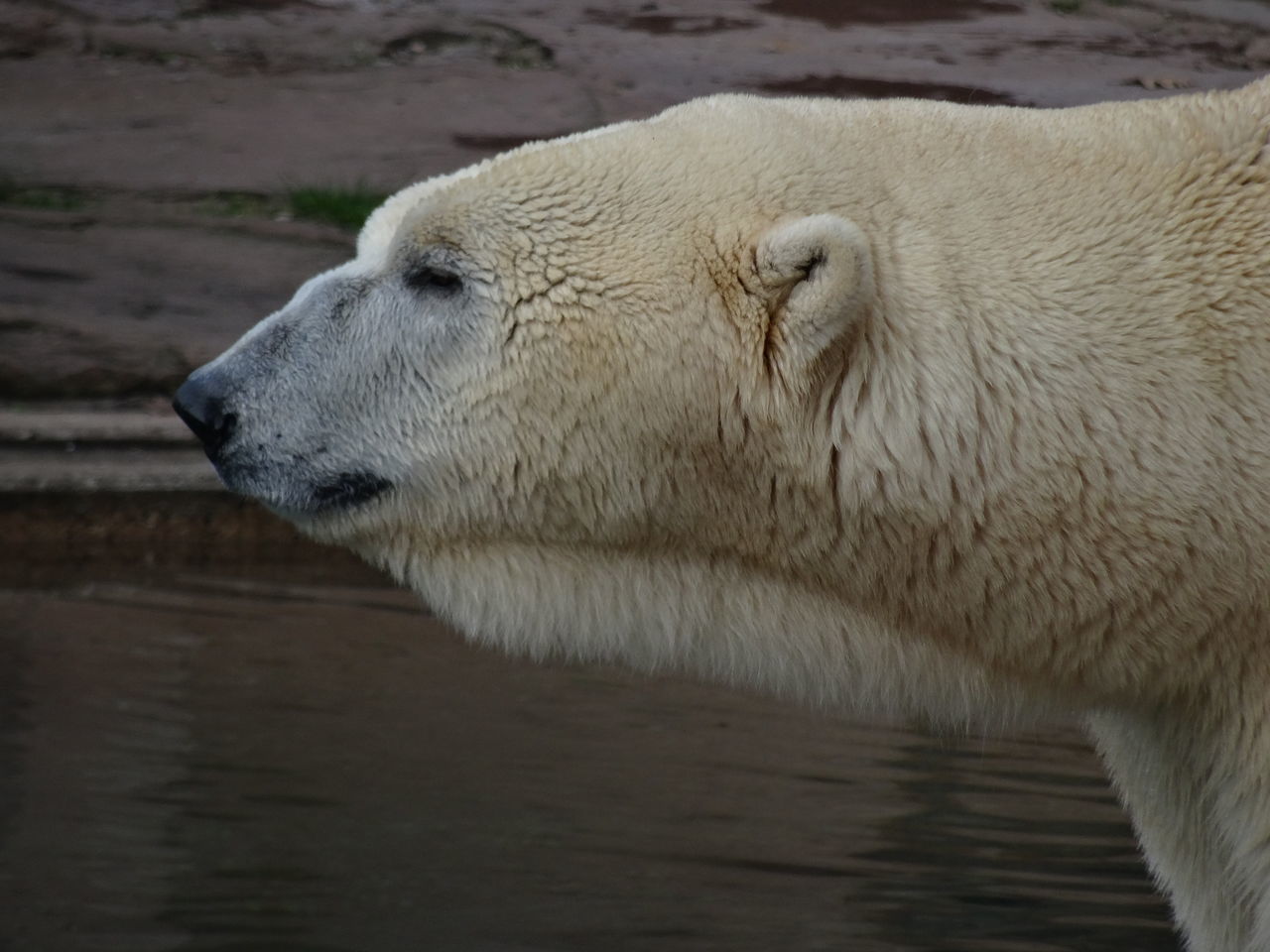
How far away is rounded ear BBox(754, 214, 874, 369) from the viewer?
1858mm

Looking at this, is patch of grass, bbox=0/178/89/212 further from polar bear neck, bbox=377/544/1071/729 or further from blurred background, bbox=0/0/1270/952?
polar bear neck, bbox=377/544/1071/729

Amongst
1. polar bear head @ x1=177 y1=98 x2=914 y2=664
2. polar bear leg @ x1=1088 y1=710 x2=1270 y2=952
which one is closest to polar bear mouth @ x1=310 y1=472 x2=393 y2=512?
polar bear head @ x1=177 y1=98 x2=914 y2=664

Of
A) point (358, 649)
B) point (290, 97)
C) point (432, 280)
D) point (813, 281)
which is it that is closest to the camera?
point (813, 281)

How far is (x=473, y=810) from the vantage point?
3.17m

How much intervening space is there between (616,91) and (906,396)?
419cm

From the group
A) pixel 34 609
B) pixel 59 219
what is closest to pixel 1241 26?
pixel 59 219

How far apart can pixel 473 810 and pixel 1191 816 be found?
4.64 feet

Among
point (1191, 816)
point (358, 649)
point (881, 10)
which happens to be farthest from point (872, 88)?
point (1191, 816)

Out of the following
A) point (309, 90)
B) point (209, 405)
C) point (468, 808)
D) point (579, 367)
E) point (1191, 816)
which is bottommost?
point (468, 808)

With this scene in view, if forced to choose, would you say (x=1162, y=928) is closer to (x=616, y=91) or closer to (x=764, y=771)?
(x=764, y=771)

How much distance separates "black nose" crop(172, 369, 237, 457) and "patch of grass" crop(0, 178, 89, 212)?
3538mm

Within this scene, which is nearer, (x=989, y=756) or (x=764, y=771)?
(x=764, y=771)

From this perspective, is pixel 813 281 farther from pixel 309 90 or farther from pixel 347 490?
pixel 309 90

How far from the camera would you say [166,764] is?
128 inches
